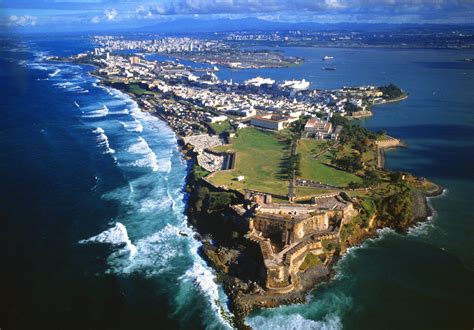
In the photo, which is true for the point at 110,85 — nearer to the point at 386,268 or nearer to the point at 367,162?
the point at 367,162

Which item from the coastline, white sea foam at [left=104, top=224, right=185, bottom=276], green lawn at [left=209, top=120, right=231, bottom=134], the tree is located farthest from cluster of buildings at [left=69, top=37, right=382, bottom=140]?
white sea foam at [left=104, top=224, right=185, bottom=276]

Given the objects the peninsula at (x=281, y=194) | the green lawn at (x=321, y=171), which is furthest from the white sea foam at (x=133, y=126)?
the green lawn at (x=321, y=171)

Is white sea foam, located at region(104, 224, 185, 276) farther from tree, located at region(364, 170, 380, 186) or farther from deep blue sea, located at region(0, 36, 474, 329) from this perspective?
tree, located at region(364, 170, 380, 186)

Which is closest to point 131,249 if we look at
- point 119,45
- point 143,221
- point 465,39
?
point 143,221

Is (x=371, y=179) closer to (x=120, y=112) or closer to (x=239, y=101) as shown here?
(x=239, y=101)

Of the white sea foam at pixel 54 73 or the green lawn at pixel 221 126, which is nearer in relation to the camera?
the green lawn at pixel 221 126

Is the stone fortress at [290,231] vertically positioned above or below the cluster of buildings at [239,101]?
above

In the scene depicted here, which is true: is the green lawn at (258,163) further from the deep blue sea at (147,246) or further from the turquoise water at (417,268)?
the turquoise water at (417,268)

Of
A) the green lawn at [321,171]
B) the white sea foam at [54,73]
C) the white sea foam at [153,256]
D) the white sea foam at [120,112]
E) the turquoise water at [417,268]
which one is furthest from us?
the white sea foam at [54,73]
